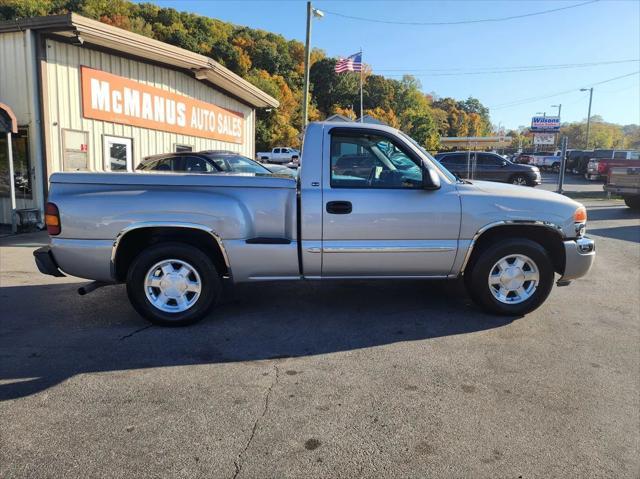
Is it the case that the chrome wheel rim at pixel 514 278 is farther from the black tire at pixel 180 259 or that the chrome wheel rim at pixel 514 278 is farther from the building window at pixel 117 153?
the building window at pixel 117 153

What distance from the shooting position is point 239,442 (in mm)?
2867

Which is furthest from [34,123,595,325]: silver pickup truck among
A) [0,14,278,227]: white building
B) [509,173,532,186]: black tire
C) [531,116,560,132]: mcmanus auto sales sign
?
[531,116,560,132]: mcmanus auto sales sign

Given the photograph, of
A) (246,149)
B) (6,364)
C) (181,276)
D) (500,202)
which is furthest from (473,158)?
(6,364)

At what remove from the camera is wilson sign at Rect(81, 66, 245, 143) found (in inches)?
435

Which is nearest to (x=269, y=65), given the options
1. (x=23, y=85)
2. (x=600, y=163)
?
(x=600, y=163)

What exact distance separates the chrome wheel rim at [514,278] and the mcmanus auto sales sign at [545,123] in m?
50.2

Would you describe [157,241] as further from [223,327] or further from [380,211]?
[380,211]

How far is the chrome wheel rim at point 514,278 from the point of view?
16.2 feet

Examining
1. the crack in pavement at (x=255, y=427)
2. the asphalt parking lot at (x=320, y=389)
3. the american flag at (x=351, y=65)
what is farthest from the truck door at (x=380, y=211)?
the american flag at (x=351, y=65)

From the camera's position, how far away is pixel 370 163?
4797 millimetres

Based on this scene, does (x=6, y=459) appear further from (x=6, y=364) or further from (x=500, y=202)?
(x=500, y=202)

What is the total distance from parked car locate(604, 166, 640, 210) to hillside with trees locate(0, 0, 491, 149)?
3885 centimetres

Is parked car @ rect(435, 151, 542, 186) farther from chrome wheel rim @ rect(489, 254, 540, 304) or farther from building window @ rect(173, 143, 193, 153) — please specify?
chrome wheel rim @ rect(489, 254, 540, 304)

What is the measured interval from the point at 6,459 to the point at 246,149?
17.1m
